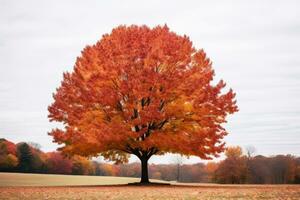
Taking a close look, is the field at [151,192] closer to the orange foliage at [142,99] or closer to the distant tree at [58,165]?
the orange foliage at [142,99]

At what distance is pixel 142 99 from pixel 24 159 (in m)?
Result: 64.2

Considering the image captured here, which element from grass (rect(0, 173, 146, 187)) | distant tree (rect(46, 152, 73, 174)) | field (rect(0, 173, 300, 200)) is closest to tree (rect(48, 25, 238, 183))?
field (rect(0, 173, 300, 200))

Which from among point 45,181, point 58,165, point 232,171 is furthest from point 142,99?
point 58,165

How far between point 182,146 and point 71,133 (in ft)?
32.4

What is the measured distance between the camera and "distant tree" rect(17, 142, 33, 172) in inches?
3625

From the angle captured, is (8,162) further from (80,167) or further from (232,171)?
(232,171)

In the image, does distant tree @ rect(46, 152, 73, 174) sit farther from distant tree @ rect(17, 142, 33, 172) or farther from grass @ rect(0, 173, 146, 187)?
grass @ rect(0, 173, 146, 187)

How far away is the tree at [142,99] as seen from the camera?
34.1 meters

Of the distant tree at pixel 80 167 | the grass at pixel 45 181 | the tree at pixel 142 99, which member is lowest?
the grass at pixel 45 181

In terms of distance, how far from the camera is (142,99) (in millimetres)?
36375

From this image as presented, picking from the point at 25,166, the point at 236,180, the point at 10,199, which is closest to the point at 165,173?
the point at 236,180

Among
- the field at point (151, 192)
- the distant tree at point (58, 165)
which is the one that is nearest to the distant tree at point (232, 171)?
the distant tree at point (58, 165)

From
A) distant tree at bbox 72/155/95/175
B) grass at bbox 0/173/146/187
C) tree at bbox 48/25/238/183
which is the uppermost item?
tree at bbox 48/25/238/183

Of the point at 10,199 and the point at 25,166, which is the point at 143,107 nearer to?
the point at 10,199
